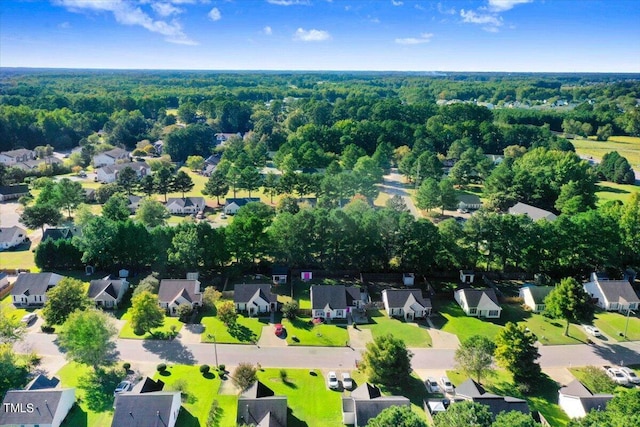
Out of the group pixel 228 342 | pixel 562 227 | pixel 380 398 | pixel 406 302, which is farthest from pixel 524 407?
pixel 562 227

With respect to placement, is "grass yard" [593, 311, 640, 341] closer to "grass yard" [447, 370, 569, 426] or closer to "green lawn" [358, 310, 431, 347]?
"grass yard" [447, 370, 569, 426]

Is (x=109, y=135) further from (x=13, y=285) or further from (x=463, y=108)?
(x=463, y=108)

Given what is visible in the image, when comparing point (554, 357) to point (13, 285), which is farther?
point (13, 285)

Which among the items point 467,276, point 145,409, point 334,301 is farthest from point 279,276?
point 145,409

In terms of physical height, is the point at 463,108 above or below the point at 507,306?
above

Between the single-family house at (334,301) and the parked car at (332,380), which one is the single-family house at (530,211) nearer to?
the single-family house at (334,301)

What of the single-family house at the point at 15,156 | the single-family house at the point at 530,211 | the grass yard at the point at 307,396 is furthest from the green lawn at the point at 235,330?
the single-family house at the point at 15,156

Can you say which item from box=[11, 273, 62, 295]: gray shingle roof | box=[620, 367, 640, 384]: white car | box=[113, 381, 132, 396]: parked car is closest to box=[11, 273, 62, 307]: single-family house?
box=[11, 273, 62, 295]: gray shingle roof
